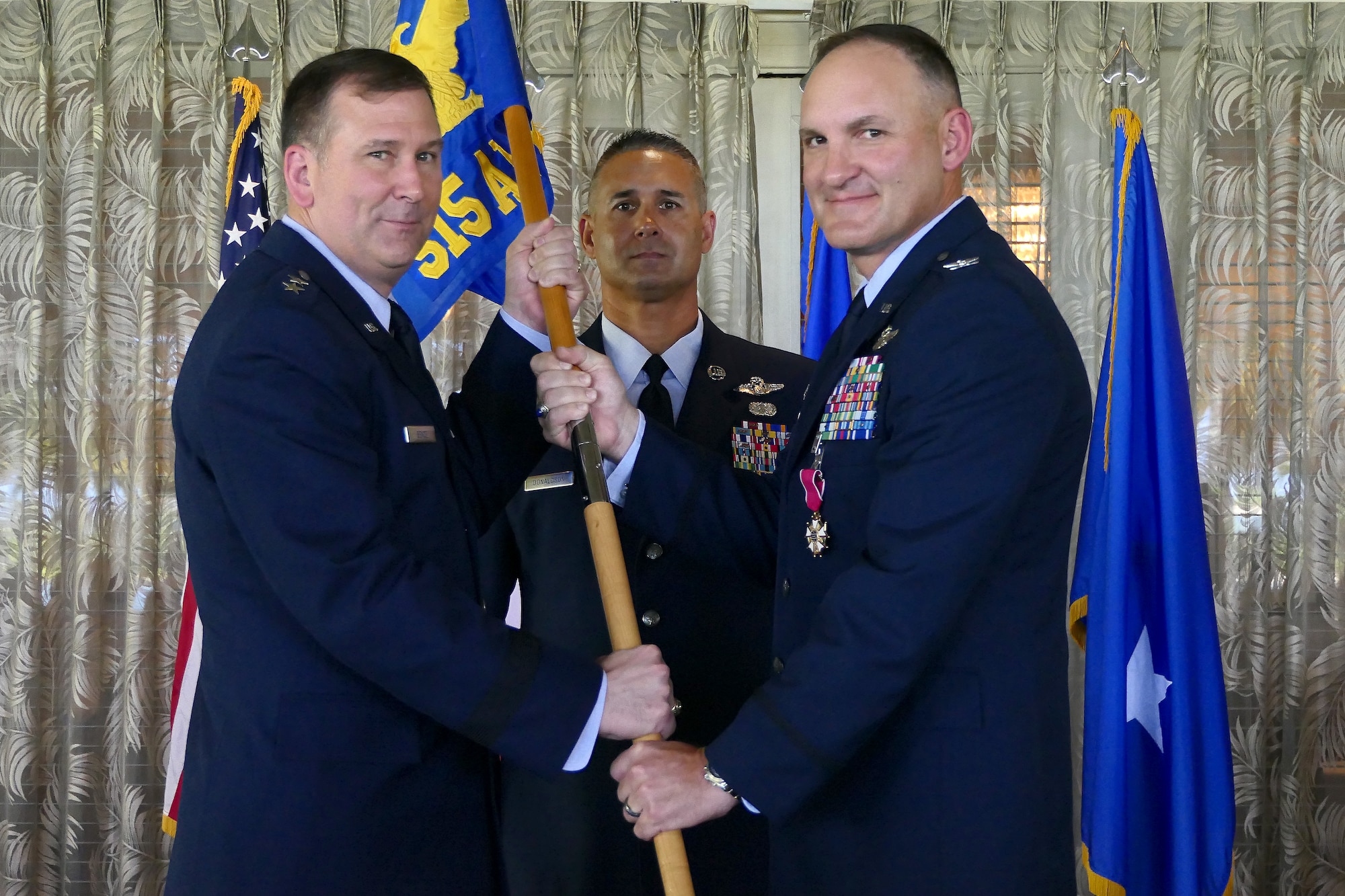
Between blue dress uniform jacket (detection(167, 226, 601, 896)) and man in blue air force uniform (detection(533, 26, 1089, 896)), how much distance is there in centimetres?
26

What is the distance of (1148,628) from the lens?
234 centimetres

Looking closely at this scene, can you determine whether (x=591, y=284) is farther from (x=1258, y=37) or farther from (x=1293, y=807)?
(x=1293, y=807)

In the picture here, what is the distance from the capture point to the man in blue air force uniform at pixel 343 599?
152 centimetres

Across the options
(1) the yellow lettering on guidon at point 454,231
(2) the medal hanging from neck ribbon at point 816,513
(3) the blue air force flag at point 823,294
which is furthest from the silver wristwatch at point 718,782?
(3) the blue air force flag at point 823,294

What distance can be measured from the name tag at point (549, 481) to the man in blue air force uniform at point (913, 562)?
596mm

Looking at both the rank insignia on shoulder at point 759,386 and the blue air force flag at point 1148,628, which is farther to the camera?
the rank insignia on shoulder at point 759,386

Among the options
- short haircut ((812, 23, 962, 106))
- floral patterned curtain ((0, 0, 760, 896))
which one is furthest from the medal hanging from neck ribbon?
floral patterned curtain ((0, 0, 760, 896))

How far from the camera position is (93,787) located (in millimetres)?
3828

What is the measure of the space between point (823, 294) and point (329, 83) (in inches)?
70.7

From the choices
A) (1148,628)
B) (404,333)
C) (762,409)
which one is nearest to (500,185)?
(404,333)

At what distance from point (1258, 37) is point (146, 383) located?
3937 mm

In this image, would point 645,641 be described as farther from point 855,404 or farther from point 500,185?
point 500,185

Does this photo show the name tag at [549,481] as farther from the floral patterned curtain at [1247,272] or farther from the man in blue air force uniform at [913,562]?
the floral patterned curtain at [1247,272]

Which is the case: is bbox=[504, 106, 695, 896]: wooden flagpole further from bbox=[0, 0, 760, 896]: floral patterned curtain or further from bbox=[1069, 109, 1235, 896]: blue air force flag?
bbox=[0, 0, 760, 896]: floral patterned curtain
